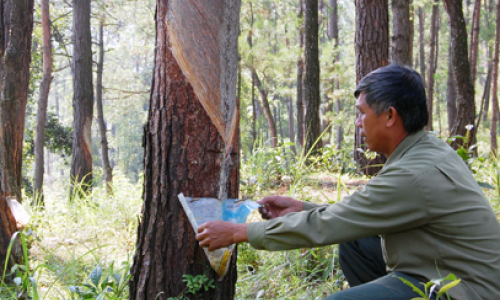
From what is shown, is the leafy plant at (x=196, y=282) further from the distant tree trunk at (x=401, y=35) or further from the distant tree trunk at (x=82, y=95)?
the distant tree trunk at (x=82, y=95)

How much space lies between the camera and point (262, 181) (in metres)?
5.38

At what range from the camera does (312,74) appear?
827 centimetres

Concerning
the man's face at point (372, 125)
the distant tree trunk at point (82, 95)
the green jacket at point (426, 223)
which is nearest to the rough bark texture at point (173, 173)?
the green jacket at point (426, 223)

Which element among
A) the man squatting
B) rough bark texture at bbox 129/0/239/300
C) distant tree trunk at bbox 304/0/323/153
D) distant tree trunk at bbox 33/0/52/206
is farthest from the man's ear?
distant tree trunk at bbox 33/0/52/206

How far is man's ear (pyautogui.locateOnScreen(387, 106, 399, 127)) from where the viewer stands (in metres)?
1.99

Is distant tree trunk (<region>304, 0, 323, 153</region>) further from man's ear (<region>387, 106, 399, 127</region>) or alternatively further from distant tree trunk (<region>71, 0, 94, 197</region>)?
man's ear (<region>387, 106, 399, 127</region>)

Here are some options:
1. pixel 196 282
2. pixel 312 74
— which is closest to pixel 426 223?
pixel 196 282

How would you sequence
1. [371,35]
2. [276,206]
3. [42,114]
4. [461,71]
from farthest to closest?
[42,114], [461,71], [371,35], [276,206]

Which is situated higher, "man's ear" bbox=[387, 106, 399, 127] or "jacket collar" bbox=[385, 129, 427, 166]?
"man's ear" bbox=[387, 106, 399, 127]

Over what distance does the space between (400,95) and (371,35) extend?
4.48 meters

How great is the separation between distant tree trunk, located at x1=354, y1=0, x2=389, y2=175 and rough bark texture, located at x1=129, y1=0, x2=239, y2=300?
4.37m

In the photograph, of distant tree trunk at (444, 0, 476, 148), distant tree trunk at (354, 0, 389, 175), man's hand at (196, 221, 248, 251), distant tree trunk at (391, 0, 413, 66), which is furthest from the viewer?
distant tree trunk at (391, 0, 413, 66)

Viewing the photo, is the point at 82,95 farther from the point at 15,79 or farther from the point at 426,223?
the point at 426,223

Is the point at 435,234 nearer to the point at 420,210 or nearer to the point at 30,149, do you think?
the point at 420,210
